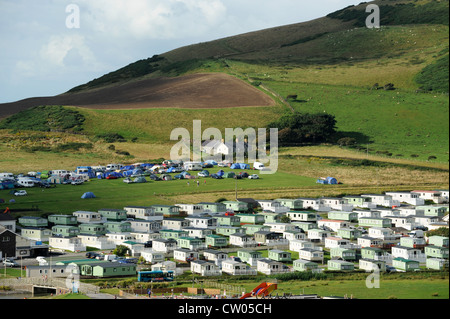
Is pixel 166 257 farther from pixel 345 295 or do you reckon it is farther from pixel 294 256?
pixel 345 295

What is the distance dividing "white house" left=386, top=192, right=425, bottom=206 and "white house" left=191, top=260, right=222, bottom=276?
41.3 meters

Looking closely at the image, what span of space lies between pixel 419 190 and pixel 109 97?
11139cm

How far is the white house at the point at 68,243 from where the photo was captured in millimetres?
74544

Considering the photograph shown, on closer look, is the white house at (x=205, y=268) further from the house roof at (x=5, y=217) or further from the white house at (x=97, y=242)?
the house roof at (x=5, y=217)

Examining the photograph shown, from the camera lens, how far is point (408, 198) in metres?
98.1

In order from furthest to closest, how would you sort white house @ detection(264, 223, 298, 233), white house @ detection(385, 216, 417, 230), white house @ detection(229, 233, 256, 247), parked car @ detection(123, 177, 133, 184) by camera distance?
parked car @ detection(123, 177, 133, 184) < white house @ detection(385, 216, 417, 230) < white house @ detection(264, 223, 298, 233) < white house @ detection(229, 233, 256, 247)

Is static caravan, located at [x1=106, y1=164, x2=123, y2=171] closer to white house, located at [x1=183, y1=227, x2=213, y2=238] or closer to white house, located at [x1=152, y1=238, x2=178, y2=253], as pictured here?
white house, located at [x1=183, y1=227, x2=213, y2=238]

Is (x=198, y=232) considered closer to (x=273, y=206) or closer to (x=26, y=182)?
(x=273, y=206)

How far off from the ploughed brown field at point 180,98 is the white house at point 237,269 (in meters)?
104

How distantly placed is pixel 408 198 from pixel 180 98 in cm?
9137

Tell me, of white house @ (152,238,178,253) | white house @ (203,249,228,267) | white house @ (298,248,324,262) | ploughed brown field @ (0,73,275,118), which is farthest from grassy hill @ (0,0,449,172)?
white house @ (203,249,228,267)

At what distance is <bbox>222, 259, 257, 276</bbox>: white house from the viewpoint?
64.5 meters
